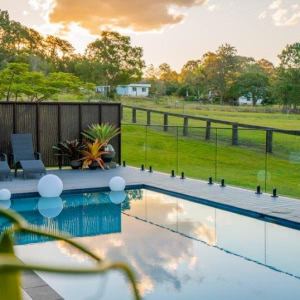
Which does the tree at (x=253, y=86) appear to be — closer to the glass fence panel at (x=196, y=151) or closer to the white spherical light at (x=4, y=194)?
the glass fence panel at (x=196, y=151)

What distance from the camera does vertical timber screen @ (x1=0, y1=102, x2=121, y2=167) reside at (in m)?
13.4

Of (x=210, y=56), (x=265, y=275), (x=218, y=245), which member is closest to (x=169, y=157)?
(x=218, y=245)

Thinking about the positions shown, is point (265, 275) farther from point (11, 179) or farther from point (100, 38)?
point (100, 38)

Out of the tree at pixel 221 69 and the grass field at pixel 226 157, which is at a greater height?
the tree at pixel 221 69

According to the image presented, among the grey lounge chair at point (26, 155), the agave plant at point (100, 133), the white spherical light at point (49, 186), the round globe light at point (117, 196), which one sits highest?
the agave plant at point (100, 133)

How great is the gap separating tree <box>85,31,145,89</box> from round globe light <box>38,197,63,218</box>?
33486 mm

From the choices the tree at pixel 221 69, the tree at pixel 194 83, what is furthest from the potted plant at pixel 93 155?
the tree at pixel 194 83

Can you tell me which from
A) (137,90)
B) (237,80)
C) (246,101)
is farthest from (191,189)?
(137,90)

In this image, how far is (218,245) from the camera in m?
7.39

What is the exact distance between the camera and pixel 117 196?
10727 mm

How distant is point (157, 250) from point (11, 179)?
596 cm

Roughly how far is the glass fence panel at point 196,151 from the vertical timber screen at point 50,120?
7.37ft

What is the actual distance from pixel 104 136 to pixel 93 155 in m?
0.63

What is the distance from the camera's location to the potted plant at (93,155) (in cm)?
1373
